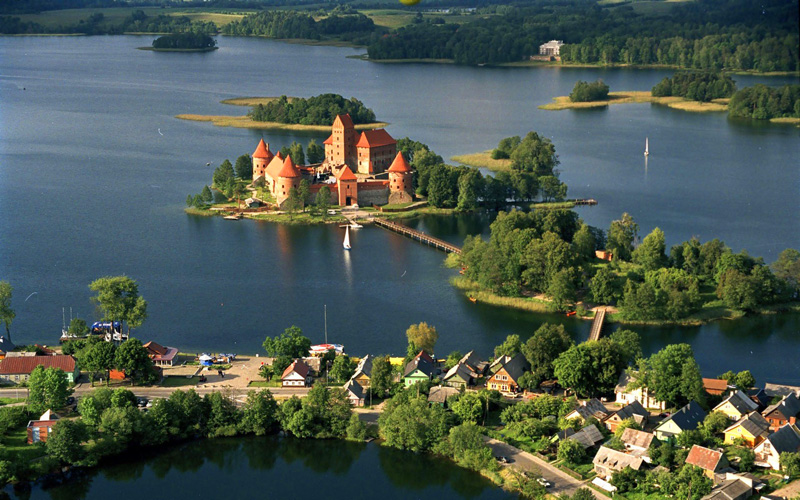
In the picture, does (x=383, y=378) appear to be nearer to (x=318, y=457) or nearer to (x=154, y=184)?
(x=318, y=457)

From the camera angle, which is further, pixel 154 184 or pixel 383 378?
pixel 154 184

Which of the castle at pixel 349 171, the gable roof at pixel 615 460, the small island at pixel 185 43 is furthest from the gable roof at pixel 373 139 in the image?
the small island at pixel 185 43

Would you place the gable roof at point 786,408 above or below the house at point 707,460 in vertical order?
above

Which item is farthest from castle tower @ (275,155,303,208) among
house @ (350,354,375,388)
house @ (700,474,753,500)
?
house @ (700,474,753,500)

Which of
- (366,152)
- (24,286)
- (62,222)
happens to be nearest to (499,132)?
(366,152)

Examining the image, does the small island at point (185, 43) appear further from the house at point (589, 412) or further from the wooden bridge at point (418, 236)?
the house at point (589, 412)

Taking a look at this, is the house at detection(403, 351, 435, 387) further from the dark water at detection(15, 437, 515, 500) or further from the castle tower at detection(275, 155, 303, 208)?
the castle tower at detection(275, 155, 303, 208)
